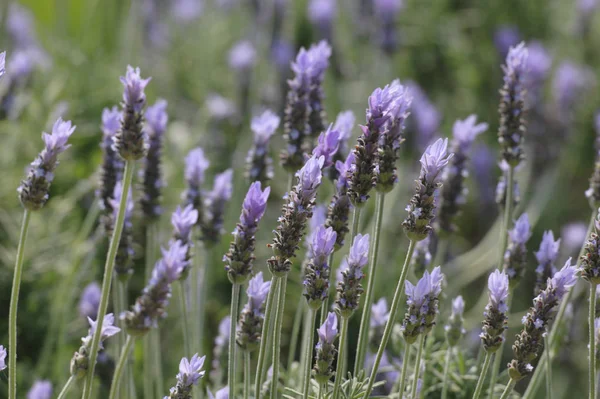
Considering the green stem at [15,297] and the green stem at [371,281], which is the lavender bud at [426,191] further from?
the green stem at [15,297]

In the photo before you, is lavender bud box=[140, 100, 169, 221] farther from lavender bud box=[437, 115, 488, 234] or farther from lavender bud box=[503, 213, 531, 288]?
lavender bud box=[503, 213, 531, 288]

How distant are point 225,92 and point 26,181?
2.94 m

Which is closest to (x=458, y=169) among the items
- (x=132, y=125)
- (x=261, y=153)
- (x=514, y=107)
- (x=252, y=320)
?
(x=514, y=107)

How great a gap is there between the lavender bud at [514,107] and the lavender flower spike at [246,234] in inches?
26.6

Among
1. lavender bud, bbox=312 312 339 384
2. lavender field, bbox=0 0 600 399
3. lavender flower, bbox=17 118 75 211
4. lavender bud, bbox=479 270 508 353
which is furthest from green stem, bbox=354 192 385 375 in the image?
lavender flower, bbox=17 118 75 211

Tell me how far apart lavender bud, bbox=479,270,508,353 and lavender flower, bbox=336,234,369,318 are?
0.22 metres

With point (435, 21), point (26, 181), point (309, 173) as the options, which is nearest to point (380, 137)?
point (309, 173)

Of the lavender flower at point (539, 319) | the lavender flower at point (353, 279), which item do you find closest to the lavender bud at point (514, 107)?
the lavender flower at point (539, 319)

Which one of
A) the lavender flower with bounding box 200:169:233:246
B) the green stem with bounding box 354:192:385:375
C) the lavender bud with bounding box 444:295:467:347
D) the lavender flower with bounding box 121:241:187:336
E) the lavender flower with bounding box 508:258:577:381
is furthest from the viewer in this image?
the lavender flower with bounding box 200:169:233:246

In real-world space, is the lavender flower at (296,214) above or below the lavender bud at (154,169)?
below

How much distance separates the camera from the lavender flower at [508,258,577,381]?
1.36m

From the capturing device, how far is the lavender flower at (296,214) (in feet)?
4.31

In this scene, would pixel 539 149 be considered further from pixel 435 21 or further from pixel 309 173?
pixel 309 173

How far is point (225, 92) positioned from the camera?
14.1 ft
